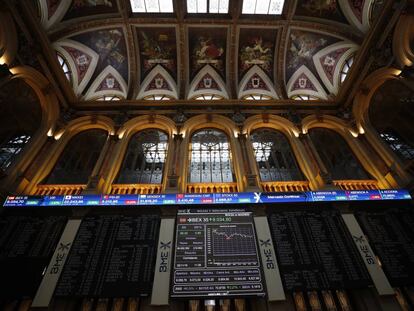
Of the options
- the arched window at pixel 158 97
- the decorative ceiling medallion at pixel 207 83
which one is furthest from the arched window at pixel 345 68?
the arched window at pixel 158 97

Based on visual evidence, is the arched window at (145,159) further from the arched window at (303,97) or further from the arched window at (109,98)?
the arched window at (303,97)

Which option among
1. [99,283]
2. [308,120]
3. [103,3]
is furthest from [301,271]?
[103,3]

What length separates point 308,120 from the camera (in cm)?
1306

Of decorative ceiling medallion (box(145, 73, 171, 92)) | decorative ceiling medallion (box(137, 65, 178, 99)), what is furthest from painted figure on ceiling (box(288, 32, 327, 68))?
decorative ceiling medallion (box(145, 73, 171, 92))

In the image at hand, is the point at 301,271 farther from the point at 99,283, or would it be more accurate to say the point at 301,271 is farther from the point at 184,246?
the point at 99,283

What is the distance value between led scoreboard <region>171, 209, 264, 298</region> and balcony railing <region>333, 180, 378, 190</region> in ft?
13.9

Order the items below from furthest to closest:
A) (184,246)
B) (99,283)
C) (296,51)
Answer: (296,51)
(184,246)
(99,283)

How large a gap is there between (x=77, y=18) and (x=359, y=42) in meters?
→ 14.1

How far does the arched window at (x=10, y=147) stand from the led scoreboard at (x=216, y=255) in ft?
26.7

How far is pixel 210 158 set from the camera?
11766 mm

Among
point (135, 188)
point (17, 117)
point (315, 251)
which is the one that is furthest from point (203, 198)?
point (17, 117)

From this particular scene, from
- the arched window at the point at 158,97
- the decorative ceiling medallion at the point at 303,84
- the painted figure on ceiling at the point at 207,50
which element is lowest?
the arched window at the point at 158,97

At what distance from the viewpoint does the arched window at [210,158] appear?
1088 cm

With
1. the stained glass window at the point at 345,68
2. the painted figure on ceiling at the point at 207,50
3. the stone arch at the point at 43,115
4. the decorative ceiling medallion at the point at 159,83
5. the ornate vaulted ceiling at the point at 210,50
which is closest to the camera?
the stone arch at the point at 43,115
